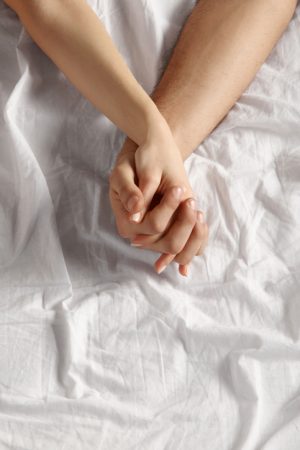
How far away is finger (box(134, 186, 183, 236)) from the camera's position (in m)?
0.96

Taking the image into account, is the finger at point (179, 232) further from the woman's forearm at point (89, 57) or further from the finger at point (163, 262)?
the woman's forearm at point (89, 57)

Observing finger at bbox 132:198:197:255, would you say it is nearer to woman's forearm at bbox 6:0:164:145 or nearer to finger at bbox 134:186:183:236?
finger at bbox 134:186:183:236

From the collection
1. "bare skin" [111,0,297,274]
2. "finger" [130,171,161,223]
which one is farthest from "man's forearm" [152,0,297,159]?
"finger" [130,171,161,223]

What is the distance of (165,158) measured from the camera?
101 cm

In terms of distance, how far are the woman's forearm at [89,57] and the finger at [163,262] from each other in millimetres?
153

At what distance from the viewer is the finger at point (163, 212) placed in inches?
37.9

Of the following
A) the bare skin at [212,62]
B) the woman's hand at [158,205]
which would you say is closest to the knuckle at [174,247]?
the woman's hand at [158,205]

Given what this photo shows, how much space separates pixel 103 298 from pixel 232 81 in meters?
0.37

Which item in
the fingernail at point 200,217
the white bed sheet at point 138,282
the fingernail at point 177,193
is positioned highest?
the fingernail at point 177,193

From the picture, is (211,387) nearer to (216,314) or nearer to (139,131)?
(216,314)

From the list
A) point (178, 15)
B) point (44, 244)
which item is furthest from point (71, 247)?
point (178, 15)

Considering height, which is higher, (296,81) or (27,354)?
(296,81)

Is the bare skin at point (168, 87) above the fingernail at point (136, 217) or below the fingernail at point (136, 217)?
above

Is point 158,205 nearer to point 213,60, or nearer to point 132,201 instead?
point 132,201
